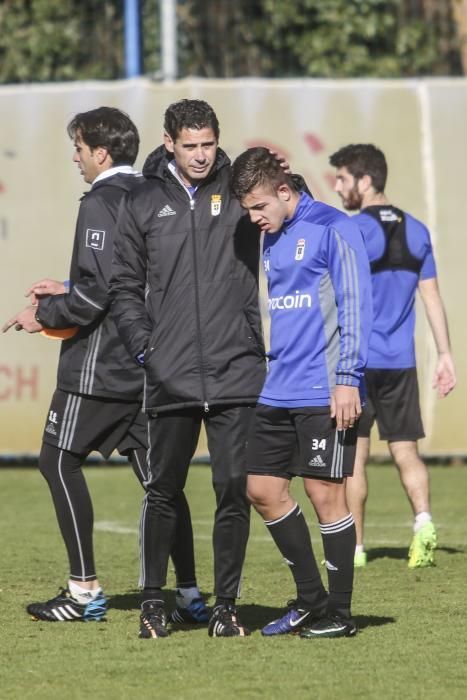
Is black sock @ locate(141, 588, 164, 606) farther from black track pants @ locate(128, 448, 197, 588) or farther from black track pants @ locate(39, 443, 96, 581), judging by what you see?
black track pants @ locate(39, 443, 96, 581)

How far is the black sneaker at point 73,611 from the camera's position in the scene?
652 cm

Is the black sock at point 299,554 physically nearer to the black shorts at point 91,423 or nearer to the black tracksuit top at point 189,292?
the black tracksuit top at point 189,292

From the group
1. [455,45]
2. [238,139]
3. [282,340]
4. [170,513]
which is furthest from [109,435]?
[455,45]

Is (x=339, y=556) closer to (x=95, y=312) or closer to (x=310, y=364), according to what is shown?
(x=310, y=364)

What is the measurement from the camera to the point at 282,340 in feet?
19.2

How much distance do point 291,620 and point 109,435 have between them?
117cm

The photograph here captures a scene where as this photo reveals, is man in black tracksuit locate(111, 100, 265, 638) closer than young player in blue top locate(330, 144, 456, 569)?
Yes

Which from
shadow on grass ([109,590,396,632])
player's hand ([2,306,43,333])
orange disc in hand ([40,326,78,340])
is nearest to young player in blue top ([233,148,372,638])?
shadow on grass ([109,590,396,632])

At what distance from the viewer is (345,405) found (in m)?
5.71

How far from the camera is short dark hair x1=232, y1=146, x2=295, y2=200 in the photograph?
5.78 metres

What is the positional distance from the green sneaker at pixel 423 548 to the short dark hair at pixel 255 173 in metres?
2.83

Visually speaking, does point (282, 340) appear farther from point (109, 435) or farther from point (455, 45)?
point (455, 45)

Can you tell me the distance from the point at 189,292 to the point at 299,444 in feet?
2.45

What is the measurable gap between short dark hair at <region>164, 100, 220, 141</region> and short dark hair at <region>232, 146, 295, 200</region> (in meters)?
0.22
